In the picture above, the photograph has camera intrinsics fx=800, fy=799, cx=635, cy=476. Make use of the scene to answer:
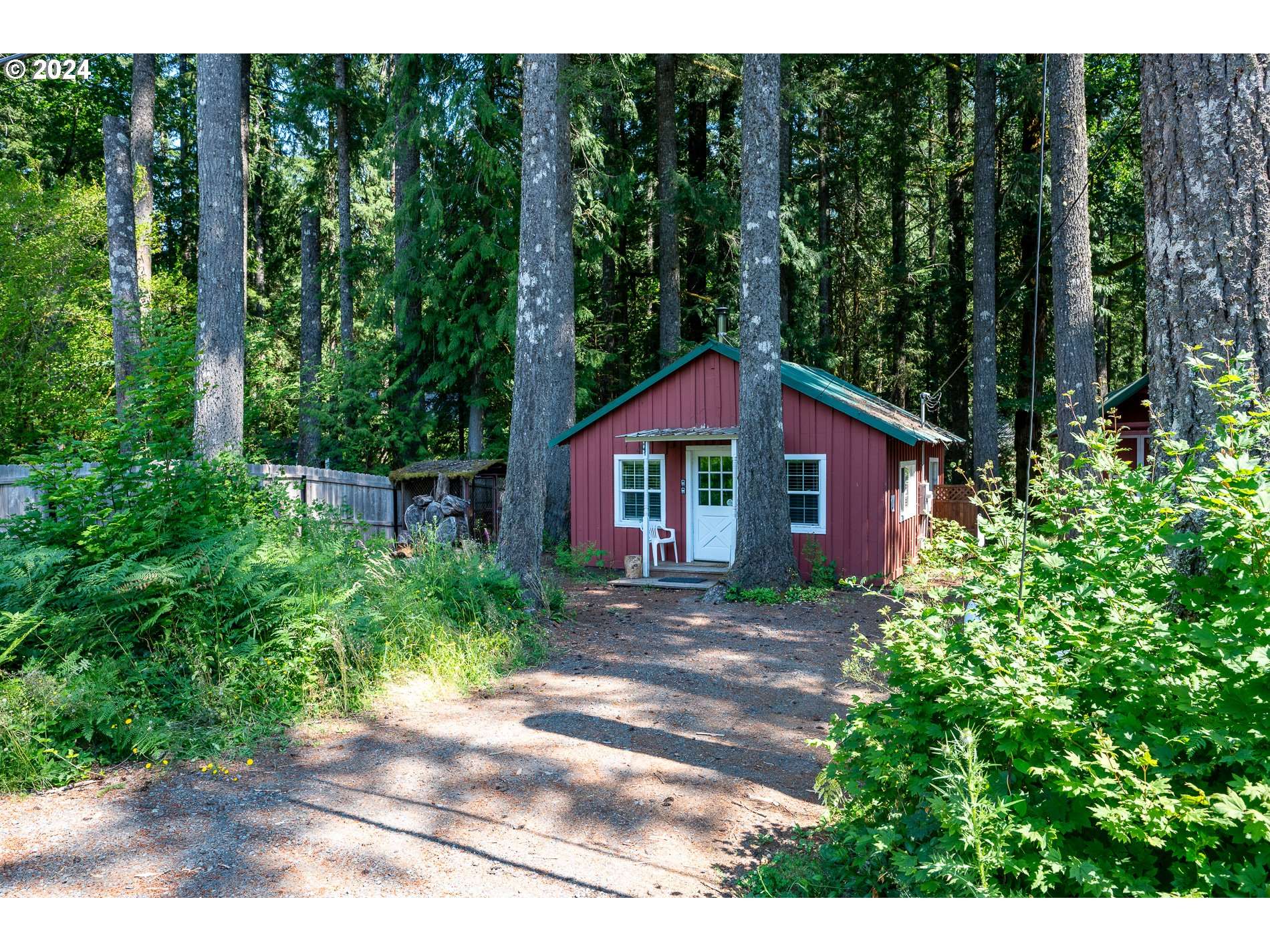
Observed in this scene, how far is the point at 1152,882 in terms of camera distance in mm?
2418

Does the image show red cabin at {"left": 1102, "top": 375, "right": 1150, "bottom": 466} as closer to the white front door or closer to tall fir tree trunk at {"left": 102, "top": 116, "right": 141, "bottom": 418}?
the white front door

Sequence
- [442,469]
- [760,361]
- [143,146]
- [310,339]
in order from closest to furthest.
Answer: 1. [760,361]
2. [143,146]
3. [442,469]
4. [310,339]

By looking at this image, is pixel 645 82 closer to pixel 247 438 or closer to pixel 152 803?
pixel 247 438

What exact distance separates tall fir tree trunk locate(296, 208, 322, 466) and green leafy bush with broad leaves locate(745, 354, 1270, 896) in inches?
692

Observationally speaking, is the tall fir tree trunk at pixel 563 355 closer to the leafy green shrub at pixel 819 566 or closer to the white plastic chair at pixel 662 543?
the white plastic chair at pixel 662 543

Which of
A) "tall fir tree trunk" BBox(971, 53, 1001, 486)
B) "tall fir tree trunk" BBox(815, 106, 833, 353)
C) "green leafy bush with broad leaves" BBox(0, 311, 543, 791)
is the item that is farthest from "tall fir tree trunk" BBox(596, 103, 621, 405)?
"green leafy bush with broad leaves" BBox(0, 311, 543, 791)

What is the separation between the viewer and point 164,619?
5.32 m

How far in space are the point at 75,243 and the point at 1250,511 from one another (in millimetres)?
15864

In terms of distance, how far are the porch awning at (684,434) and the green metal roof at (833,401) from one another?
101 cm

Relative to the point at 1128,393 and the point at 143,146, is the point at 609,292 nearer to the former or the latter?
the point at 143,146

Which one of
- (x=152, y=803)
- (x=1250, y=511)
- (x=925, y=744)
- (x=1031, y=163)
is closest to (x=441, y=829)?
(x=152, y=803)

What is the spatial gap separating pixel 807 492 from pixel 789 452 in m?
0.68

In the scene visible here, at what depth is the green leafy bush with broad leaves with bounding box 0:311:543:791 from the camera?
15.2 ft

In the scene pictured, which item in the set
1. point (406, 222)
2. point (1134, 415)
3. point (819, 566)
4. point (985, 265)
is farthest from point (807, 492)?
point (406, 222)
